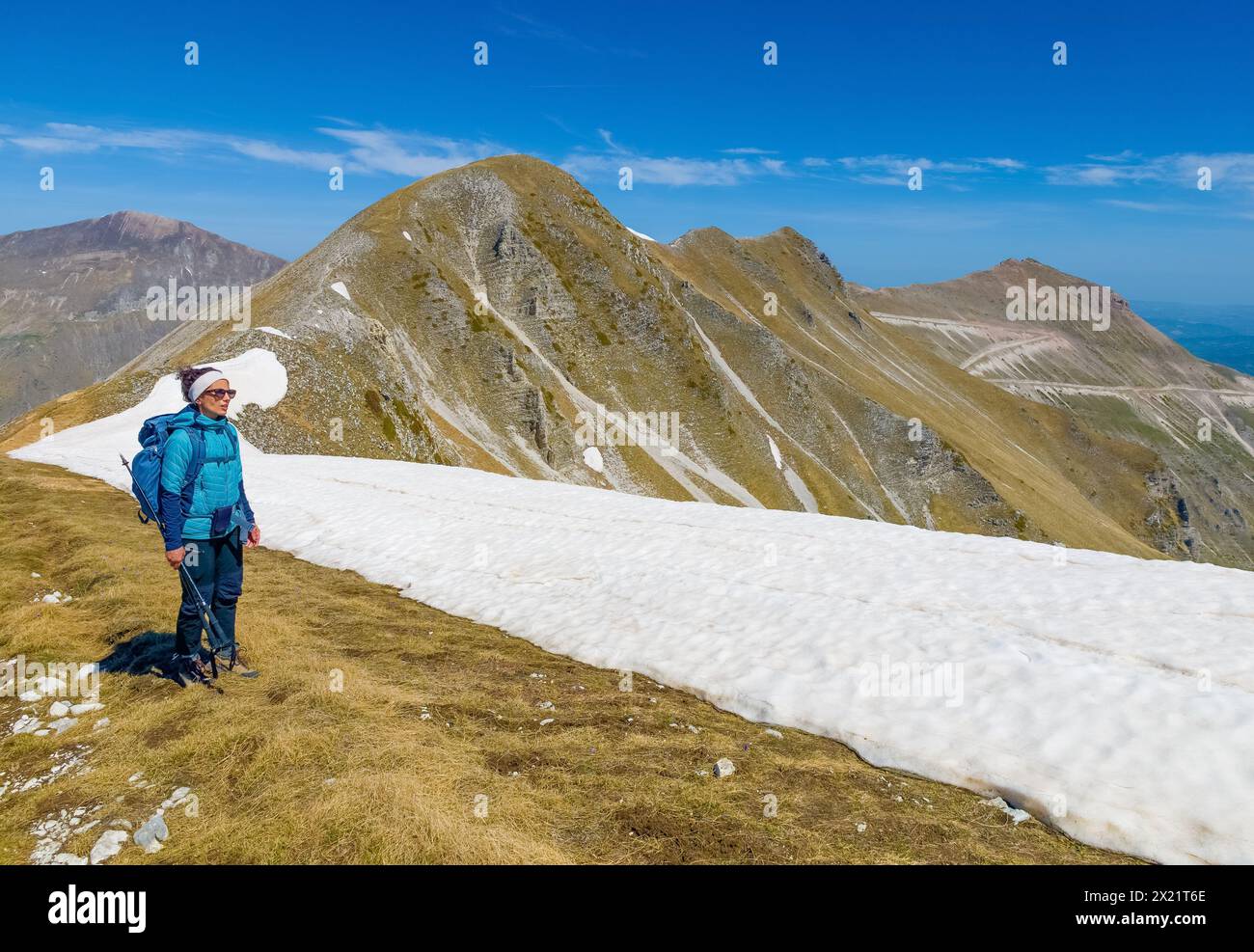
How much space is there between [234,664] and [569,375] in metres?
123

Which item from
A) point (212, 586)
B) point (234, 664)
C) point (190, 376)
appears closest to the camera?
point (190, 376)

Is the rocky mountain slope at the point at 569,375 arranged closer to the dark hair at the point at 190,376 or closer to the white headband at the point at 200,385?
the dark hair at the point at 190,376

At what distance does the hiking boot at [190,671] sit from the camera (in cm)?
1020

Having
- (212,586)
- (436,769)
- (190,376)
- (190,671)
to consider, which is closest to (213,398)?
(190,376)

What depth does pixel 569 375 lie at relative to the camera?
13125 centimetres

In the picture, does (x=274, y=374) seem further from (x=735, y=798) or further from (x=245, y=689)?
(x=735, y=798)

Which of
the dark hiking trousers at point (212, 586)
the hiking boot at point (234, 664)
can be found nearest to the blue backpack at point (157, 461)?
the dark hiking trousers at point (212, 586)

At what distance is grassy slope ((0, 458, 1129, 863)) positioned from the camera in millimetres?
6566

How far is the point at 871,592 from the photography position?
1681cm

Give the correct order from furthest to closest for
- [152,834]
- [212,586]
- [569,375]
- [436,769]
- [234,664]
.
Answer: [569,375]
[234,664]
[212,586]
[436,769]
[152,834]

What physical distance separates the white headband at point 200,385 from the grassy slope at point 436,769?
4.40 meters

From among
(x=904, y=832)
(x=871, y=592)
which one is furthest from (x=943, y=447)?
(x=904, y=832)

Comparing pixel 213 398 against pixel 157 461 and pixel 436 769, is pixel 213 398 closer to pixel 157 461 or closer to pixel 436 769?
pixel 157 461
